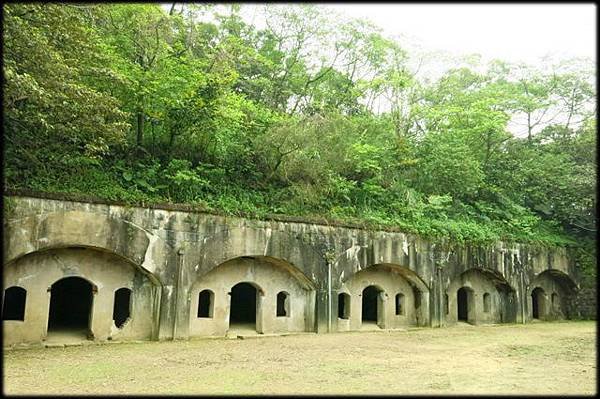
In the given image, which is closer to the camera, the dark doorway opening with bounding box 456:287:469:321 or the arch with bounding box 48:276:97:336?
the arch with bounding box 48:276:97:336

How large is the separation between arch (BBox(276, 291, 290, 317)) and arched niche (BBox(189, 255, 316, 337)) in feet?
0.10

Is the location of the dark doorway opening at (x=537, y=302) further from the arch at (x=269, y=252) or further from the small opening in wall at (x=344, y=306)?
the arch at (x=269, y=252)

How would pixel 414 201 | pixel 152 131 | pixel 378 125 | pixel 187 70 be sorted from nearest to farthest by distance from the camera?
pixel 187 70 → pixel 152 131 → pixel 414 201 → pixel 378 125

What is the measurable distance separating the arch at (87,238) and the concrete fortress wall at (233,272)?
2cm

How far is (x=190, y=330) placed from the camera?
12750 millimetres

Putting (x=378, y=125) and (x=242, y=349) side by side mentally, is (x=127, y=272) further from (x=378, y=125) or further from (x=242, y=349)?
(x=378, y=125)

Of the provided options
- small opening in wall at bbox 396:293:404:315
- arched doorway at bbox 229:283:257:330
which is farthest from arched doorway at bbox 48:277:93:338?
small opening in wall at bbox 396:293:404:315

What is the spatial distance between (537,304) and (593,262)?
2903mm

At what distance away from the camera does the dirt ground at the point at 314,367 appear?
6.89 meters

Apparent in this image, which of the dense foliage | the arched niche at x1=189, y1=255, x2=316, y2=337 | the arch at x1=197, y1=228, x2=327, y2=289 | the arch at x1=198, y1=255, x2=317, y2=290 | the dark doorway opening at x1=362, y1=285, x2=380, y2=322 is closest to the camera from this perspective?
the dense foliage

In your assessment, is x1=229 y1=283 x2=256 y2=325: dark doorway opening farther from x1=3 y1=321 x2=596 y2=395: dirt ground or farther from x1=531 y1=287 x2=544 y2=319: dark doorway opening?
x1=531 y1=287 x2=544 y2=319: dark doorway opening

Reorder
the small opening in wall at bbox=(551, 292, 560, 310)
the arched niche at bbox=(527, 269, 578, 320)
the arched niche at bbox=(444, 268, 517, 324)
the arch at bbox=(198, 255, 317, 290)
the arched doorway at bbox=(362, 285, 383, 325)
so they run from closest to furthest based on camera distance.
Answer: the arch at bbox=(198, 255, 317, 290) < the arched doorway at bbox=(362, 285, 383, 325) < the arched niche at bbox=(444, 268, 517, 324) < the arched niche at bbox=(527, 269, 578, 320) < the small opening in wall at bbox=(551, 292, 560, 310)

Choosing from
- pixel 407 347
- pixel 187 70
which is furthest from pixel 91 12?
pixel 407 347

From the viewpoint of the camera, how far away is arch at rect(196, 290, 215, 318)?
43.9 feet
